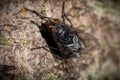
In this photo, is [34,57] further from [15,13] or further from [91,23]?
[91,23]

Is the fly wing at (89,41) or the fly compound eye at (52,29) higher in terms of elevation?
the fly compound eye at (52,29)

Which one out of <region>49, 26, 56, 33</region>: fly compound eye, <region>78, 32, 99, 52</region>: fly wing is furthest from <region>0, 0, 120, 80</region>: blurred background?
<region>49, 26, 56, 33</region>: fly compound eye

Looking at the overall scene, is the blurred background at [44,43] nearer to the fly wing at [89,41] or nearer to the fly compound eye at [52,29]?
the fly wing at [89,41]

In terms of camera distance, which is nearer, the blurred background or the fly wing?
the blurred background

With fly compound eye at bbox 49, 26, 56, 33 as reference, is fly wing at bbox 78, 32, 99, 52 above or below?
below

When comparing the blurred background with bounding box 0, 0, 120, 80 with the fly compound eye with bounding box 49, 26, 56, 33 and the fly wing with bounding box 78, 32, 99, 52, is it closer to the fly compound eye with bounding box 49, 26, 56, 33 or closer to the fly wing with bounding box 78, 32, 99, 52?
the fly wing with bounding box 78, 32, 99, 52

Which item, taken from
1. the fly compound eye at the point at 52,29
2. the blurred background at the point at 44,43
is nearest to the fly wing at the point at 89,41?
the blurred background at the point at 44,43

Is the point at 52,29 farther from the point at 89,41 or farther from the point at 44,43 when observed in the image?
the point at 89,41

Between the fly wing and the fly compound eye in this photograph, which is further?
the fly wing
